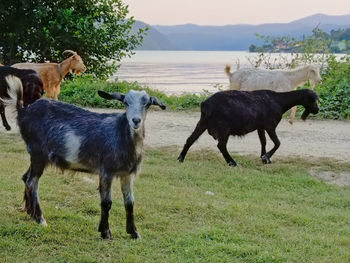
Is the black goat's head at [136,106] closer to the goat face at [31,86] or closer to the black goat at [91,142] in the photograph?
the black goat at [91,142]

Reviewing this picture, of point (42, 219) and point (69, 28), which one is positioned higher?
point (69, 28)

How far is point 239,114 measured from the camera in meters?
8.51

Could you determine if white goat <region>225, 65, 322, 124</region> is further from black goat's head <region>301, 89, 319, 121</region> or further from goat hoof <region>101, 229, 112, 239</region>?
goat hoof <region>101, 229, 112, 239</region>

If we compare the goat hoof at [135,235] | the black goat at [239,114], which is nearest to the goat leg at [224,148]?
the black goat at [239,114]

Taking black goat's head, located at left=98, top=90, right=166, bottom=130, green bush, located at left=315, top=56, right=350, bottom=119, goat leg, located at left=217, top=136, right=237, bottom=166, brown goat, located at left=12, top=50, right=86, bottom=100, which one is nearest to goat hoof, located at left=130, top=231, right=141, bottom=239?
black goat's head, located at left=98, top=90, right=166, bottom=130

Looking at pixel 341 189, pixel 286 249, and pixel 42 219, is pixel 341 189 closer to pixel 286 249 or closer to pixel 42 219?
pixel 286 249

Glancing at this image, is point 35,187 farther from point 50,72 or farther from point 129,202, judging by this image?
point 50,72

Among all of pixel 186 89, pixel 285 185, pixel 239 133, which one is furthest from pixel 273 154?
pixel 186 89

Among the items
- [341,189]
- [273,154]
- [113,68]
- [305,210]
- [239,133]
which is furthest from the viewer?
[113,68]

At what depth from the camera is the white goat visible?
1193 cm

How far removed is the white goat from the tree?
261 inches

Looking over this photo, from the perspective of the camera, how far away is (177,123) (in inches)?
476

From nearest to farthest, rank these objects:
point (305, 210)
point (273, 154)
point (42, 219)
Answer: point (42, 219) < point (305, 210) < point (273, 154)

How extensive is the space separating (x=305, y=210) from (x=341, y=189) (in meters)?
1.32
